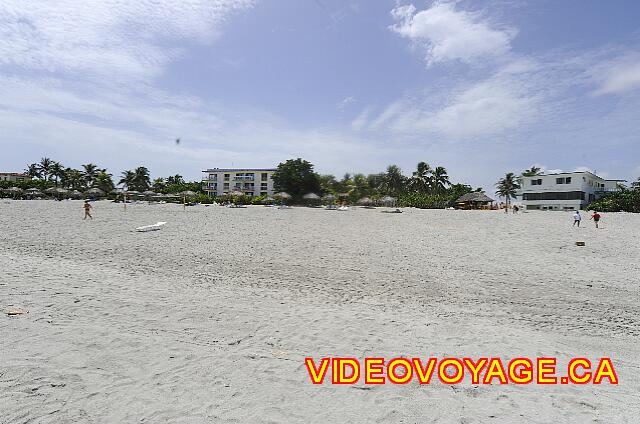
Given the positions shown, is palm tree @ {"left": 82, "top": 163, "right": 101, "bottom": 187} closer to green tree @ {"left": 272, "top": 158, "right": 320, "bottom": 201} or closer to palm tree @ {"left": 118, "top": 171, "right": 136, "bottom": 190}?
palm tree @ {"left": 118, "top": 171, "right": 136, "bottom": 190}

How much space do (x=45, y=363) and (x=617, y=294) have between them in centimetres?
1253

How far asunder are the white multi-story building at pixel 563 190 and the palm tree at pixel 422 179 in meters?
19.9

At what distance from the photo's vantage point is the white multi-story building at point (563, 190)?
5491 cm

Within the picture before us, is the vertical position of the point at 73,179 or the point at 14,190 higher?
the point at 73,179

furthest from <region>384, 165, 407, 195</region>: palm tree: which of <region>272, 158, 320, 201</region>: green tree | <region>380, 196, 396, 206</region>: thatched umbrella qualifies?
<region>272, 158, 320, 201</region>: green tree

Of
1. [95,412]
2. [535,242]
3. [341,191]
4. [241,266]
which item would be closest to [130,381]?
[95,412]

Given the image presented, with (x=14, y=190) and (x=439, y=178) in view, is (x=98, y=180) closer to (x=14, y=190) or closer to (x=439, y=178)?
(x=14, y=190)

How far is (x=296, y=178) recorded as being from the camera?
2473 inches

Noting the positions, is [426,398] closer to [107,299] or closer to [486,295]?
[486,295]

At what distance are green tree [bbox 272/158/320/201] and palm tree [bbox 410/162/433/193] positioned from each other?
27836mm

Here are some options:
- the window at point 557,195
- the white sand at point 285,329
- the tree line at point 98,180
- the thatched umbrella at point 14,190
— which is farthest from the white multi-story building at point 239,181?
the white sand at point 285,329

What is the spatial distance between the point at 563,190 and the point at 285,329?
65629mm

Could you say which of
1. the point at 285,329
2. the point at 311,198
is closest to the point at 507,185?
the point at 311,198

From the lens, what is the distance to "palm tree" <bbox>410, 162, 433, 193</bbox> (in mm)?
80062
